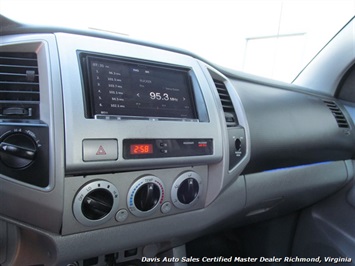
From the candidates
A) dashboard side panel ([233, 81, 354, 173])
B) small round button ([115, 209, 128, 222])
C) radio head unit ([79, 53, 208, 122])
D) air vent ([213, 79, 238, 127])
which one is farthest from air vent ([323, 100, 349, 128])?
small round button ([115, 209, 128, 222])

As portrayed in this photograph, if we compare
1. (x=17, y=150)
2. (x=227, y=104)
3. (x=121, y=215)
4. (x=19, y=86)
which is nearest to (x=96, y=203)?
(x=121, y=215)

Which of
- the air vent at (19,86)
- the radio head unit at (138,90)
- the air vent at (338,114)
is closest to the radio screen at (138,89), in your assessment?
the radio head unit at (138,90)

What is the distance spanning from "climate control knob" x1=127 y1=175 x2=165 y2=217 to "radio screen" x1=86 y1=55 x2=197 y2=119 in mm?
159

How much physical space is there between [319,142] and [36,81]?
1033mm

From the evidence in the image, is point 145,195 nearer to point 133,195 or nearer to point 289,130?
point 133,195

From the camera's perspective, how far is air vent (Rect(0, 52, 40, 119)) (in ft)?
2.01

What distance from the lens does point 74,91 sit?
62 cm

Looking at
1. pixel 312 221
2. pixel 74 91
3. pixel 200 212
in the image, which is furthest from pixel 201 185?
pixel 312 221

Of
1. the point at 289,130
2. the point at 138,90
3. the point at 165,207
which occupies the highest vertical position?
the point at 138,90

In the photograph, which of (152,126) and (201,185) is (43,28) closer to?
(152,126)

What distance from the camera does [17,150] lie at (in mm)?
573

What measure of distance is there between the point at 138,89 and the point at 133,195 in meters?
0.26

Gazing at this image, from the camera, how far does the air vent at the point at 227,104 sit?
91 cm

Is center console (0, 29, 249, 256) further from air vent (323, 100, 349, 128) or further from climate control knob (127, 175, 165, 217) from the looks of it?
air vent (323, 100, 349, 128)
